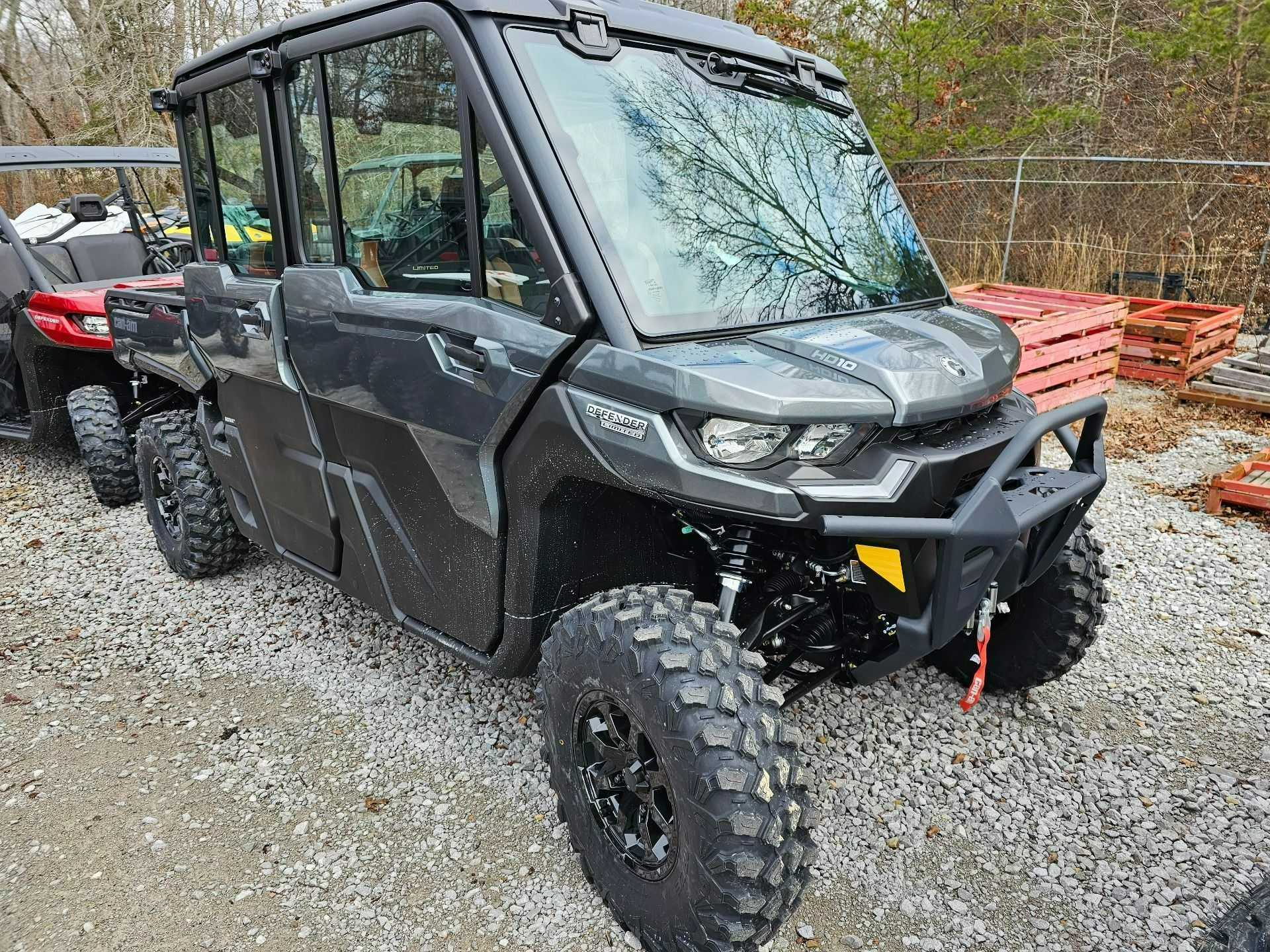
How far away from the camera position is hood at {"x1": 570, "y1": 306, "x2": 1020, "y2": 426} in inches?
80.4

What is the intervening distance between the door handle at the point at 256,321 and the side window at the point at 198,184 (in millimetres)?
490

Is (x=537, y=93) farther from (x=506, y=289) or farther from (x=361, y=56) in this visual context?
(x=361, y=56)

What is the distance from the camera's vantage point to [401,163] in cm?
267

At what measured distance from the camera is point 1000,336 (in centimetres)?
264

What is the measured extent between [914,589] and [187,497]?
11.9ft

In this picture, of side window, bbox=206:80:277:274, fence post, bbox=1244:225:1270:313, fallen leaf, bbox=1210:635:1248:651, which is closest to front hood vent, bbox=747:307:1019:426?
side window, bbox=206:80:277:274

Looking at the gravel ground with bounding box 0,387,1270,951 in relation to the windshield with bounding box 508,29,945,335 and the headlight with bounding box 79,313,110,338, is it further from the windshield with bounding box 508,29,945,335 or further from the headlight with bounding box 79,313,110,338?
the headlight with bounding box 79,313,110,338

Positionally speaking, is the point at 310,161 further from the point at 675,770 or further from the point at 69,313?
the point at 69,313

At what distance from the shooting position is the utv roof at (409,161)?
8.11ft

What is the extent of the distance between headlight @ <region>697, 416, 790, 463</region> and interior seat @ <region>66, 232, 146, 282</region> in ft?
20.6

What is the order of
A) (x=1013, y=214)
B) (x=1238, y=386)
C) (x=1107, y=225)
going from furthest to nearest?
(x=1107, y=225) < (x=1013, y=214) < (x=1238, y=386)

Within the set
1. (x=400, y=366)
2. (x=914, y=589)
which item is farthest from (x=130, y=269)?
(x=914, y=589)

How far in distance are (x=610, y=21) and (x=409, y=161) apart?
70 cm

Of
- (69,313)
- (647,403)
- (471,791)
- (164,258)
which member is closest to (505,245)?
(647,403)
